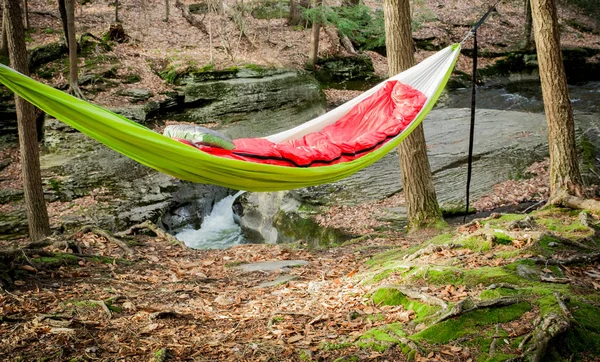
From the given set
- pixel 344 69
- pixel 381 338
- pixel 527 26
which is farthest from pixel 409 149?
pixel 527 26

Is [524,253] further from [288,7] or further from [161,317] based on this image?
[288,7]

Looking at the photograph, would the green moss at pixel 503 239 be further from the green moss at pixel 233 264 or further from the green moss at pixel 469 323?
the green moss at pixel 233 264

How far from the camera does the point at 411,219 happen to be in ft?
14.7

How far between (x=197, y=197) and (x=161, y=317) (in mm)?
4151

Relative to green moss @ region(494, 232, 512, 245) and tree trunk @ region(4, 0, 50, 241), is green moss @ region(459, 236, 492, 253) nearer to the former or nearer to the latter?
green moss @ region(494, 232, 512, 245)

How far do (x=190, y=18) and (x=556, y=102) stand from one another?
9.21m

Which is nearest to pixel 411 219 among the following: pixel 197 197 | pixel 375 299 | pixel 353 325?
pixel 375 299

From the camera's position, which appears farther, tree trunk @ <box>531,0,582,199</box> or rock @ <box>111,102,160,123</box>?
rock @ <box>111,102,160,123</box>

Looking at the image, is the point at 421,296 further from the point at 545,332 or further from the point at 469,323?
the point at 545,332

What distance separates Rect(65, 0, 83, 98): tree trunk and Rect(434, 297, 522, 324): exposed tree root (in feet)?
22.3

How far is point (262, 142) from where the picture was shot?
134 inches

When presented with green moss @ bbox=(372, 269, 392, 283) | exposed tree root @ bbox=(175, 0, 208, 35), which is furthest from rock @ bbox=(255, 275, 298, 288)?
exposed tree root @ bbox=(175, 0, 208, 35)

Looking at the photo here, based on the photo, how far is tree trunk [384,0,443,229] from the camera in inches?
166

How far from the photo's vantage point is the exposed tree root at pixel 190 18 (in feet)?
35.6
